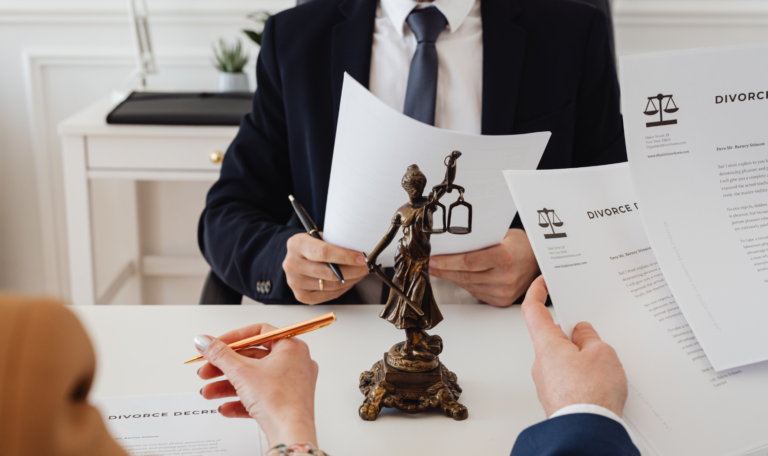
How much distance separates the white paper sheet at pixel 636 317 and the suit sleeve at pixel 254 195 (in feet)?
1.65

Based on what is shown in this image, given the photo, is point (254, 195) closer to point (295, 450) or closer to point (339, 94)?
point (339, 94)

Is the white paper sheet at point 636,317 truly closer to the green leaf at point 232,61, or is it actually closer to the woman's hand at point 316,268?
the woman's hand at point 316,268

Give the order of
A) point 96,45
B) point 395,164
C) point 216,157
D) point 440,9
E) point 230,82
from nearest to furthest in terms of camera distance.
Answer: point 395,164 < point 440,9 < point 216,157 < point 230,82 < point 96,45

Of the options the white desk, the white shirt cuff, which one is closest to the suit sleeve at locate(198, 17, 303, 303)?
the white desk

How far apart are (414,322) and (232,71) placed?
1.42m

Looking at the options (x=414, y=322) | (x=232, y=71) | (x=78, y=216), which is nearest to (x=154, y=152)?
(x=78, y=216)

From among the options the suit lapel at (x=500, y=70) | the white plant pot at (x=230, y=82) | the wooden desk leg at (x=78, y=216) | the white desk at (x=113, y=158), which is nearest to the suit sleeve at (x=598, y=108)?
the suit lapel at (x=500, y=70)

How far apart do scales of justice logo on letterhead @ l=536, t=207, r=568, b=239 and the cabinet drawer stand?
1177 mm

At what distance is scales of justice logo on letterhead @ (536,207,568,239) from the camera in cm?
53

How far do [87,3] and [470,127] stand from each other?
Answer: 1.50 meters

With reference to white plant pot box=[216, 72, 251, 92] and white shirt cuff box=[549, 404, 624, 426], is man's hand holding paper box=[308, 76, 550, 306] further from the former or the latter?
white plant pot box=[216, 72, 251, 92]

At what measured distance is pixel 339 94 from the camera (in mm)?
1042

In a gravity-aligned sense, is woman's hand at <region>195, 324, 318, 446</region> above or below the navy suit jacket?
below

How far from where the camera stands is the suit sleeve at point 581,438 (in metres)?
0.43
